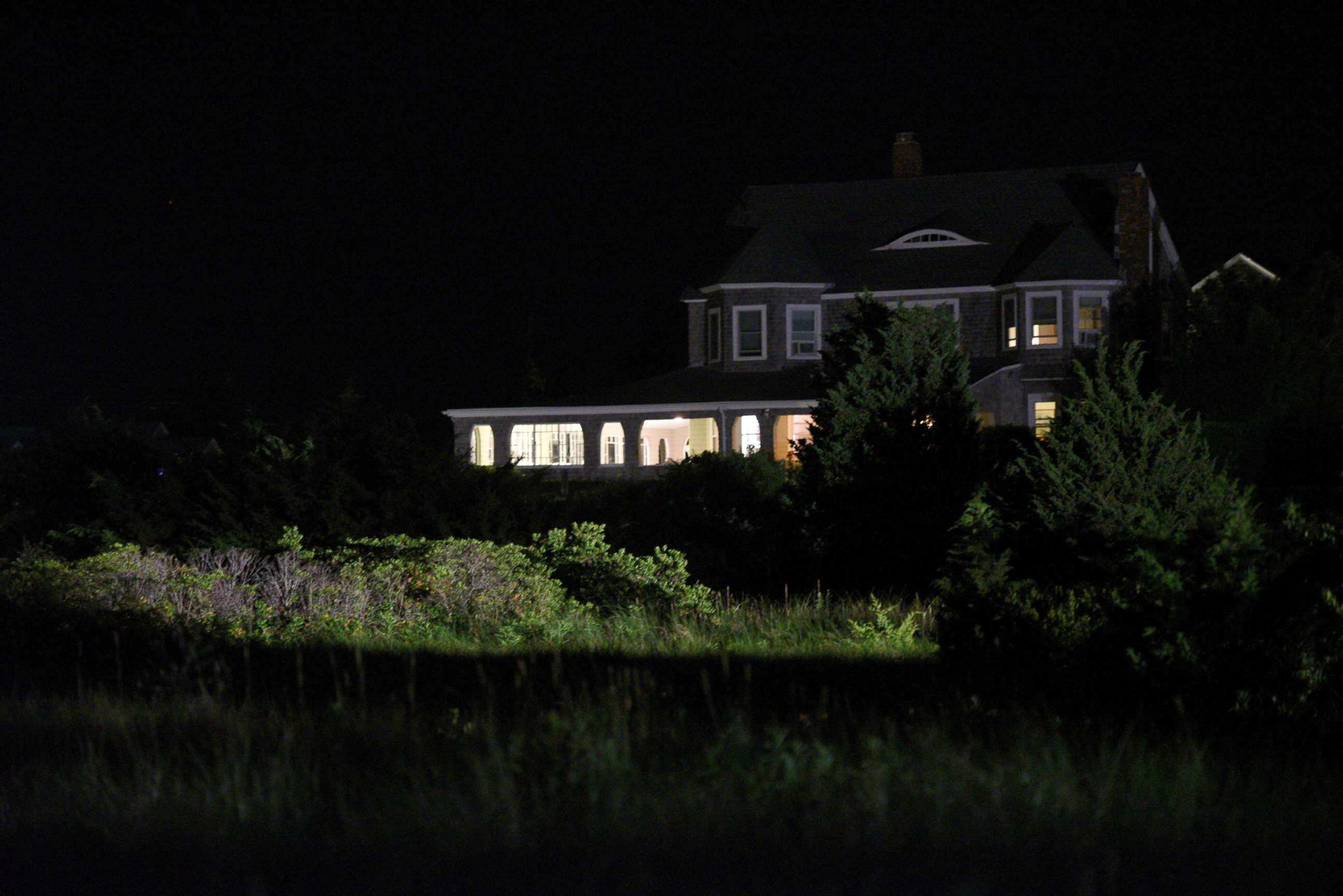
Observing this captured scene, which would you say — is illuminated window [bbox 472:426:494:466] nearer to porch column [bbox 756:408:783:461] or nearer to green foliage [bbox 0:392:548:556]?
porch column [bbox 756:408:783:461]

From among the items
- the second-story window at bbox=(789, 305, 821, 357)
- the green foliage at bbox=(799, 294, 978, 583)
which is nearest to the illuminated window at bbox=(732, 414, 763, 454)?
the second-story window at bbox=(789, 305, 821, 357)

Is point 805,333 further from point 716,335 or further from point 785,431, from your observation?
point 785,431

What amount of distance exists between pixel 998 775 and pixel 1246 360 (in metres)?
22.6

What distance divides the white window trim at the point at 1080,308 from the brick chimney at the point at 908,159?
349 inches

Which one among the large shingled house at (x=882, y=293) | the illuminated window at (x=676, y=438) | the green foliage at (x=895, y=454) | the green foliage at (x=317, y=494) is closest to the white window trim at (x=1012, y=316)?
the large shingled house at (x=882, y=293)

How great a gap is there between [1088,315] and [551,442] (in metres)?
15.5

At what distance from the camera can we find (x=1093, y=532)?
1012cm

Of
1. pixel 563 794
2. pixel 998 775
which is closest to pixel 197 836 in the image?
pixel 563 794

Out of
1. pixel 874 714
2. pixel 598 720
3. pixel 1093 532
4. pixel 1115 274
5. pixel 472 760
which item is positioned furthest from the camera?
pixel 1115 274

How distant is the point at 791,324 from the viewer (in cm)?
3525

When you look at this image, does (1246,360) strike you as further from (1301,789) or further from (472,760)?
(472,760)

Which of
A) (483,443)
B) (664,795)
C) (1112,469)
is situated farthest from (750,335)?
(664,795)

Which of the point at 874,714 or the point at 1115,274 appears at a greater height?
the point at 1115,274

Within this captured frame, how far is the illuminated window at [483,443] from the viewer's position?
38.6 metres
